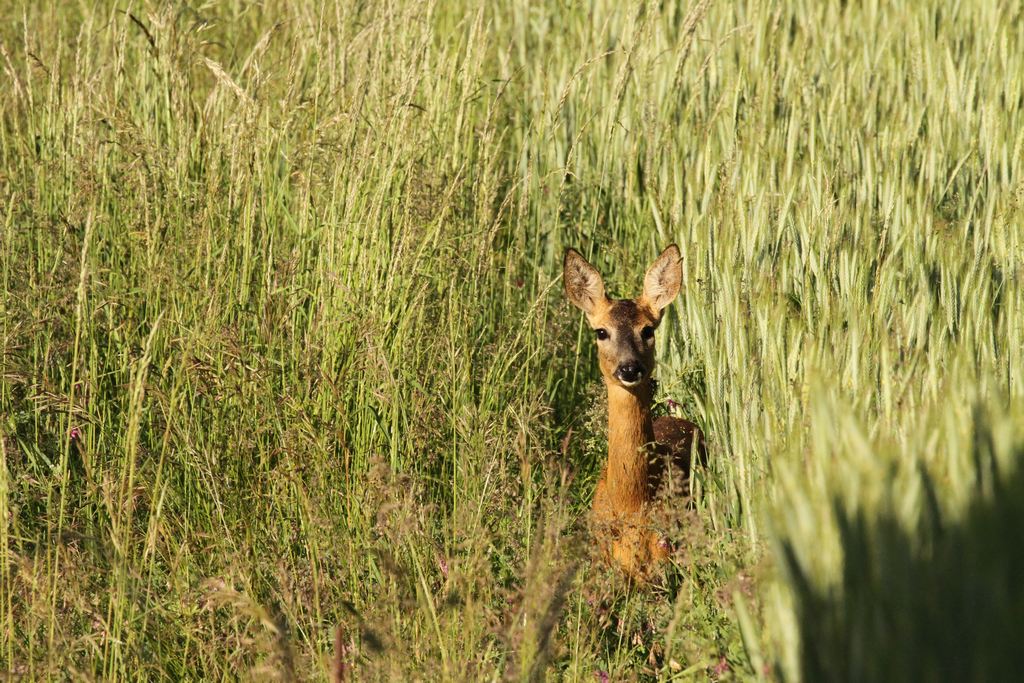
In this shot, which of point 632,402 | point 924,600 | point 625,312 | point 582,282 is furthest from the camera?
point 582,282

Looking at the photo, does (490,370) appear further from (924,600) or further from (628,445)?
(924,600)

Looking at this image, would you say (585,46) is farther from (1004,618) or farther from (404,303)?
(1004,618)

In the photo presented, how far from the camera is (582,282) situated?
15.3ft

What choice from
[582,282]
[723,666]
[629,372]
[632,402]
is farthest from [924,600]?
[582,282]

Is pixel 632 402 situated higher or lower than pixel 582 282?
lower

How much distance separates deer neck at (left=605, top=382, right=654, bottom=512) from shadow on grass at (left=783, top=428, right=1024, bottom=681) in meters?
2.13

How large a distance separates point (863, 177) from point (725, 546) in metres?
2.60

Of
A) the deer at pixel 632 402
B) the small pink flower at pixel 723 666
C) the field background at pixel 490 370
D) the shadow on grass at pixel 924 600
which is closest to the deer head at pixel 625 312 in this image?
the deer at pixel 632 402

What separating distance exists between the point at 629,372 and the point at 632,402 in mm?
172

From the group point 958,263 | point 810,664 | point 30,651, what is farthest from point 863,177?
point 30,651

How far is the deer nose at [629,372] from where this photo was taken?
4.26 metres

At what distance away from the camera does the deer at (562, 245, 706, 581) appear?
4.07m

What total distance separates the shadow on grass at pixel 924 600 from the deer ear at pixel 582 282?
2572mm

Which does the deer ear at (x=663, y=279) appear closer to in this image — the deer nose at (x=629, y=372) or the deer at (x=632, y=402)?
the deer at (x=632, y=402)
